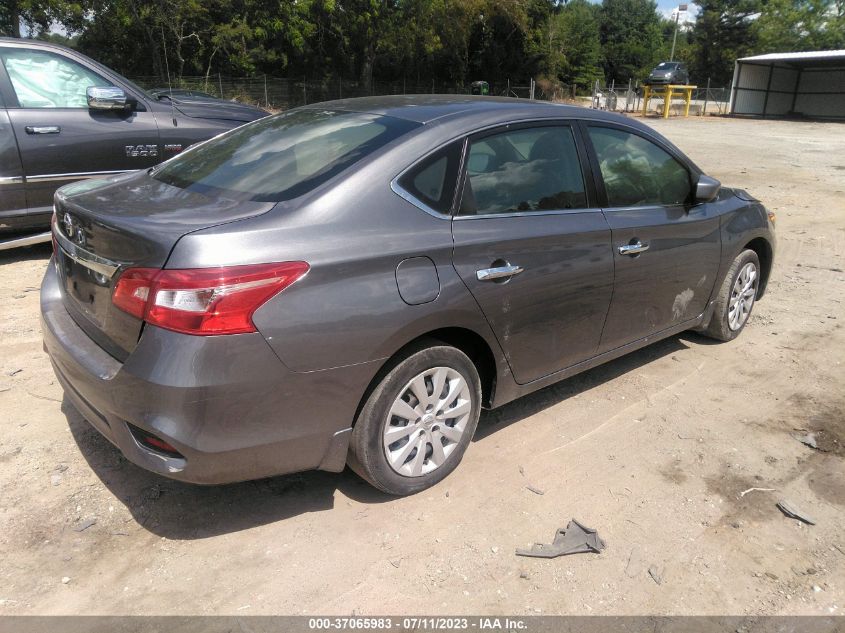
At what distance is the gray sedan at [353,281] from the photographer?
2389 mm

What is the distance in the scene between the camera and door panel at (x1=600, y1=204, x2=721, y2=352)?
3.72 m

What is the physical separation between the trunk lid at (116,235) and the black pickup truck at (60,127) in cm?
326

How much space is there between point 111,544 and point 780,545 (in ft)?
9.33

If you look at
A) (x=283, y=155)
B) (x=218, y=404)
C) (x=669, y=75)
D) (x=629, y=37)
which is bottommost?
(x=218, y=404)

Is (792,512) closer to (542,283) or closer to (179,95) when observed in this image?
(542,283)

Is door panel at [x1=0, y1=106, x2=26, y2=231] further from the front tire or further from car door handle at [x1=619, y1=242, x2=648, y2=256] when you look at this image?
car door handle at [x1=619, y1=242, x2=648, y2=256]

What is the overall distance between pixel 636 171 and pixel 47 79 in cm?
522

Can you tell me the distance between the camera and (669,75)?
39969 mm

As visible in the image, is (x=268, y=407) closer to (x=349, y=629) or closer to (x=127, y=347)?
(x=127, y=347)

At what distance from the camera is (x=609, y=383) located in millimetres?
4332

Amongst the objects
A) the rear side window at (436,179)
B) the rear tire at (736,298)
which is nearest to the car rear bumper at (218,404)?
the rear side window at (436,179)

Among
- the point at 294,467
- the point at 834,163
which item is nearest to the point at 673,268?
the point at 294,467

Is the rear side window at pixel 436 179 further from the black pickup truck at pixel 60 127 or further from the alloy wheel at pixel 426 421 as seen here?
the black pickup truck at pixel 60 127

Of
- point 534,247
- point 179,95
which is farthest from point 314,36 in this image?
point 534,247
